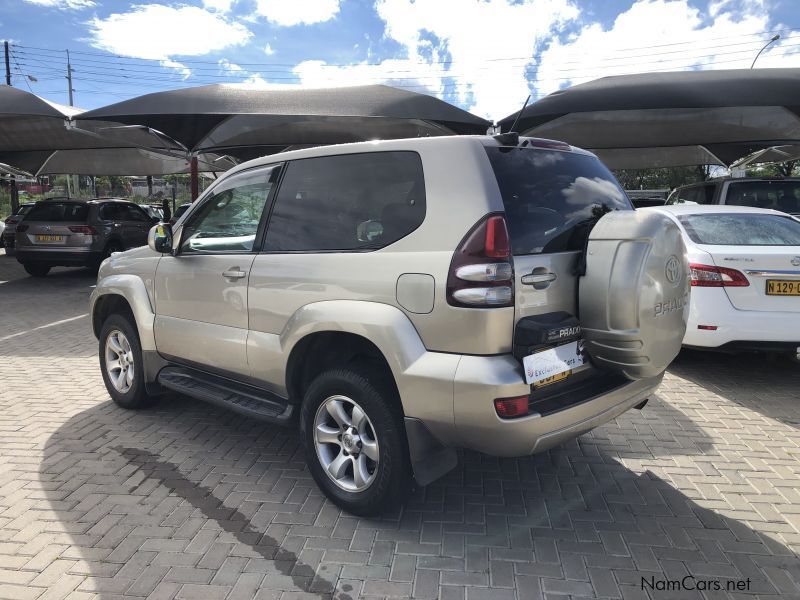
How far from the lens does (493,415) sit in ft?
7.64

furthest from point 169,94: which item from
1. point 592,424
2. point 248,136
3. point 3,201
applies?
point 3,201

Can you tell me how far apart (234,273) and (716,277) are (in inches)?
150

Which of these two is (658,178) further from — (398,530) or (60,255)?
(398,530)

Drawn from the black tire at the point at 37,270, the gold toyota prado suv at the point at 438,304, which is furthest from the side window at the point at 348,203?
the black tire at the point at 37,270

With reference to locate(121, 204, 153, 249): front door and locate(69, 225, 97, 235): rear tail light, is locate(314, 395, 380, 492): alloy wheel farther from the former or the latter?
locate(121, 204, 153, 249): front door

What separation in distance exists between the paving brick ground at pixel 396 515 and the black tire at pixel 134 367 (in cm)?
11

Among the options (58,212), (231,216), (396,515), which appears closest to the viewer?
(396,515)

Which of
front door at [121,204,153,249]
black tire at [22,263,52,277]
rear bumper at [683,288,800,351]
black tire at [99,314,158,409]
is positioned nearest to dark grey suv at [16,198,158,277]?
front door at [121,204,153,249]

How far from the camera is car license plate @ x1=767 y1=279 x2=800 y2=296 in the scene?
175 inches

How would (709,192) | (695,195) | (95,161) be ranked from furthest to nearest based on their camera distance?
(95,161) < (695,195) < (709,192)

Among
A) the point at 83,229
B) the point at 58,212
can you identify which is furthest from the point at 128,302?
the point at 58,212

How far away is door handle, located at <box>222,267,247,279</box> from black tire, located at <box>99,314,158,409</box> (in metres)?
1.28

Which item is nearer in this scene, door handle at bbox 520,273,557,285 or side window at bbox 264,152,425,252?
door handle at bbox 520,273,557,285

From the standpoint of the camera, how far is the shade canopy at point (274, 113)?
35.3 ft
